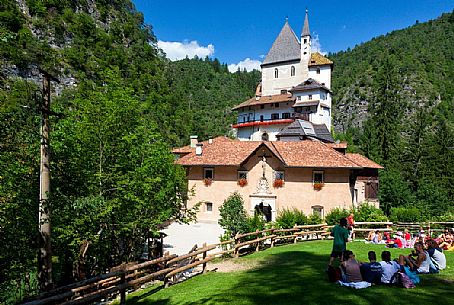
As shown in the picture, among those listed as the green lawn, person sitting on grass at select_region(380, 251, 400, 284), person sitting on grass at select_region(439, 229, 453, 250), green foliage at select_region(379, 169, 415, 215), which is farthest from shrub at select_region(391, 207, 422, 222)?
person sitting on grass at select_region(380, 251, 400, 284)

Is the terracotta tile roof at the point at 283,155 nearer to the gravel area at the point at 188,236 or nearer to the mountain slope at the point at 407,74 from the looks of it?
the gravel area at the point at 188,236

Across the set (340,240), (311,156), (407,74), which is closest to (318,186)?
(311,156)

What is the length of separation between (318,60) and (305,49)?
396 centimetres

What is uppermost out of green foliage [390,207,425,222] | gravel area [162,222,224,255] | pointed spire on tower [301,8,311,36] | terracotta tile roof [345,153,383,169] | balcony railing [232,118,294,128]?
pointed spire on tower [301,8,311,36]

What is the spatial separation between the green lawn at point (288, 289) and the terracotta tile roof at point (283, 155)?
12990 mm

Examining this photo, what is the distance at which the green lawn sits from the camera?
8.43 m

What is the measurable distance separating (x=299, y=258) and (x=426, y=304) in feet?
25.2

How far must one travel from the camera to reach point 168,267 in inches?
511

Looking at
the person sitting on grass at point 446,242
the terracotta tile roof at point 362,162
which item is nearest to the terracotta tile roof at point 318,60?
the terracotta tile roof at point 362,162

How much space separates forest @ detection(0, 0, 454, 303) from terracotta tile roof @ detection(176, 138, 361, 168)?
7.44 meters

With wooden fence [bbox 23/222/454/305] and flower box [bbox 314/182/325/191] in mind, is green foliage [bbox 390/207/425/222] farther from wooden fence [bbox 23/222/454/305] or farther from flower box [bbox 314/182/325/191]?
flower box [bbox 314/182/325/191]

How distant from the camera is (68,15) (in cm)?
6094

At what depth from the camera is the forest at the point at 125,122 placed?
10.7 m

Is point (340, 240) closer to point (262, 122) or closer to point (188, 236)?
point (188, 236)
